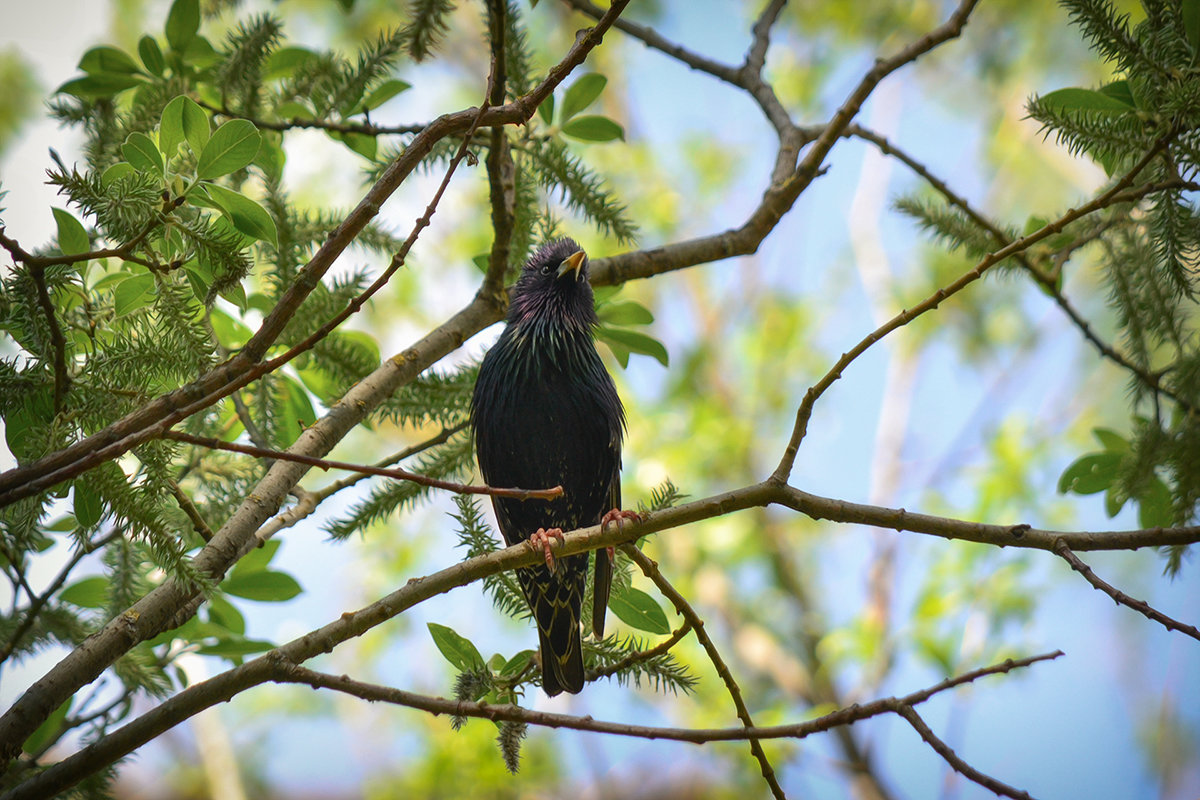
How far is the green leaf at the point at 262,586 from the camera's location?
2027 mm

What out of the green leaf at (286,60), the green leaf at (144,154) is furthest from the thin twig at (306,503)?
the green leaf at (286,60)

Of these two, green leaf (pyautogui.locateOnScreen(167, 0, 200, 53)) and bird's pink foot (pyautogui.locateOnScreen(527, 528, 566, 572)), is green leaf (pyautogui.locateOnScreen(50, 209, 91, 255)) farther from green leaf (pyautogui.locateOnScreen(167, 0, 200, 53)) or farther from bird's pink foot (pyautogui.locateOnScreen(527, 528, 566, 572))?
bird's pink foot (pyautogui.locateOnScreen(527, 528, 566, 572))

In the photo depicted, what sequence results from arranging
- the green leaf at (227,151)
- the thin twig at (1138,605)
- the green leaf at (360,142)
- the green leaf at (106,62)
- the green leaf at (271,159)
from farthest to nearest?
1. the green leaf at (360,142)
2. the green leaf at (106,62)
3. the green leaf at (271,159)
4. the green leaf at (227,151)
5. the thin twig at (1138,605)

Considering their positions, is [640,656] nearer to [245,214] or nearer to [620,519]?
[620,519]

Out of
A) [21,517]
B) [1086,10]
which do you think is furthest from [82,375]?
[1086,10]

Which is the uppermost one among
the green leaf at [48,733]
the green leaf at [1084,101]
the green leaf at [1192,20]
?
the green leaf at [1192,20]

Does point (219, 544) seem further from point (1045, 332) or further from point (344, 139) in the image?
point (1045, 332)

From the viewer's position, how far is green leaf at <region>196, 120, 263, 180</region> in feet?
4.90

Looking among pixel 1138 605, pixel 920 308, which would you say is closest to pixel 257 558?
pixel 920 308

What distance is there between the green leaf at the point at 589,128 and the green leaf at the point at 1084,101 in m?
1.09

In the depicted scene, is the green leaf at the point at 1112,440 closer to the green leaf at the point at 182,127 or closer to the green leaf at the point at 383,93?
the green leaf at the point at 383,93

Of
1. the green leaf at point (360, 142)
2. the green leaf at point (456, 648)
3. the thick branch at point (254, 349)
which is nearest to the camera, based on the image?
the thick branch at point (254, 349)

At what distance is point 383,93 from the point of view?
2.18 m

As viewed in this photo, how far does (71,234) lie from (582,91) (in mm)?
1307
